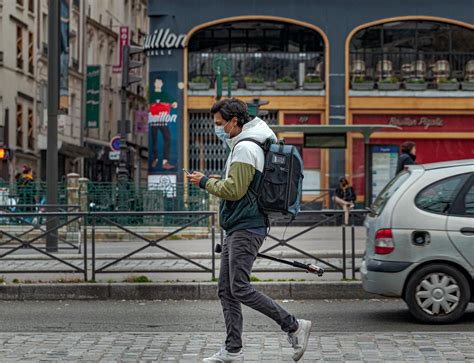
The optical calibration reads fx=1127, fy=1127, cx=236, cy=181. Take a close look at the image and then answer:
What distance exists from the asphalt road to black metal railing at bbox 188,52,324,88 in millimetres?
20093

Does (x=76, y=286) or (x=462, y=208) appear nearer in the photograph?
(x=462, y=208)

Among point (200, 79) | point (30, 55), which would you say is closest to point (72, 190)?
point (200, 79)

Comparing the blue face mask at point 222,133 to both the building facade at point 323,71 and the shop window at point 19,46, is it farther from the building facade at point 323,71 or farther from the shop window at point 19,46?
the shop window at point 19,46

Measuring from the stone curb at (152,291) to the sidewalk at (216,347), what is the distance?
11.0 feet

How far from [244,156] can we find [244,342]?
6.43 feet

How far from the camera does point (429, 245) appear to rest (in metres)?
10.5

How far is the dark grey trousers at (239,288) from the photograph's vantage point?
7680 mm

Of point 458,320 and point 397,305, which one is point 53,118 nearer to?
point 397,305

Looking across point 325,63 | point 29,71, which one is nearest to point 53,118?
point 325,63

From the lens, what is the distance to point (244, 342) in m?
8.92

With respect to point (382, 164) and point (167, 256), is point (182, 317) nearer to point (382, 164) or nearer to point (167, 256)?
point (167, 256)

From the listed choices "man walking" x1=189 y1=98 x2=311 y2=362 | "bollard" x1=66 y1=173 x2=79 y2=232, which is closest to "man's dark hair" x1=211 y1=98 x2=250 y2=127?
"man walking" x1=189 y1=98 x2=311 y2=362

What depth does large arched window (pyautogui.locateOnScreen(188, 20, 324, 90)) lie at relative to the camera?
32.4 m

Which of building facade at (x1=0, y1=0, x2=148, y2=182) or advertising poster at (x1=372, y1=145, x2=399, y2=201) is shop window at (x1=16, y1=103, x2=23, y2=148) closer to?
building facade at (x1=0, y1=0, x2=148, y2=182)
